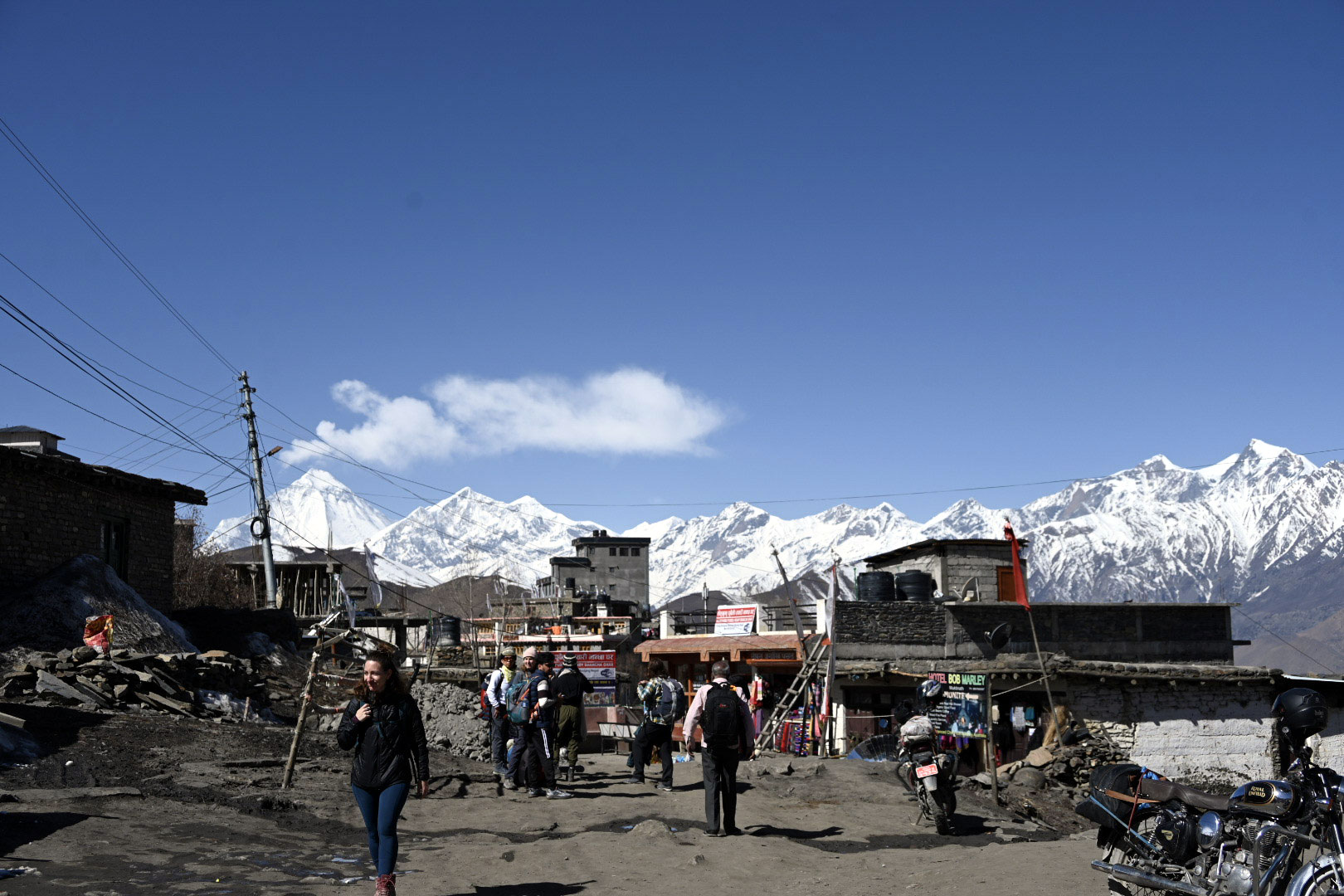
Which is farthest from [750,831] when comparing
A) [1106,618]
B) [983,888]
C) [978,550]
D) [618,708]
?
[978,550]

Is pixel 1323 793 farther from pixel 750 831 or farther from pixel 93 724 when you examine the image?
pixel 93 724

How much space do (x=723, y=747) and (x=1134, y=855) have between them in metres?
4.58

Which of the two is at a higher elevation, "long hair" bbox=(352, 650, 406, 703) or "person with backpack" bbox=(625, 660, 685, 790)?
"long hair" bbox=(352, 650, 406, 703)

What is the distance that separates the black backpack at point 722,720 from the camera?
1154cm

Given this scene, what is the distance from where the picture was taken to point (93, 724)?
52.7ft

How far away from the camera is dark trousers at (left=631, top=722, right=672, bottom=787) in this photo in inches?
587

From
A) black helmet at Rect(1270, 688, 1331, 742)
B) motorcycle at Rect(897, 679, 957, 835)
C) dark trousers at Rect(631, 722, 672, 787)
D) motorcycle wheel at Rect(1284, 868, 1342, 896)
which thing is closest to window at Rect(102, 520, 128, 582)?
dark trousers at Rect(631, 722, 672, 787)

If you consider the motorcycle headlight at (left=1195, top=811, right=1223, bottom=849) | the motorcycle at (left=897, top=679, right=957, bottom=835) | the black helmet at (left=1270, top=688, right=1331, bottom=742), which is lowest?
the motorcycle at (left=897, top=679, right=957, bottom=835)

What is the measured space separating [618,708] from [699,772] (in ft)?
13.9

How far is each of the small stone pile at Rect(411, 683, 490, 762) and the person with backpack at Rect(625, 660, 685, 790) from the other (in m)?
3.73

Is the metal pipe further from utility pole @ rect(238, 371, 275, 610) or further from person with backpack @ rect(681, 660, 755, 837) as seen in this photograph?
utility pole @ rect(238, 371, 275, 610)

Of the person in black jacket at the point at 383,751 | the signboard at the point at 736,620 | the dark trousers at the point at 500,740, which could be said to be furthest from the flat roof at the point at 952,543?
the person in black jacket at the point at 383,751

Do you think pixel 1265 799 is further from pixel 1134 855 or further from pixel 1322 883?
pixel 1134 855

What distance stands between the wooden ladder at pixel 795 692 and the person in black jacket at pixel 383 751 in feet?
50.0
